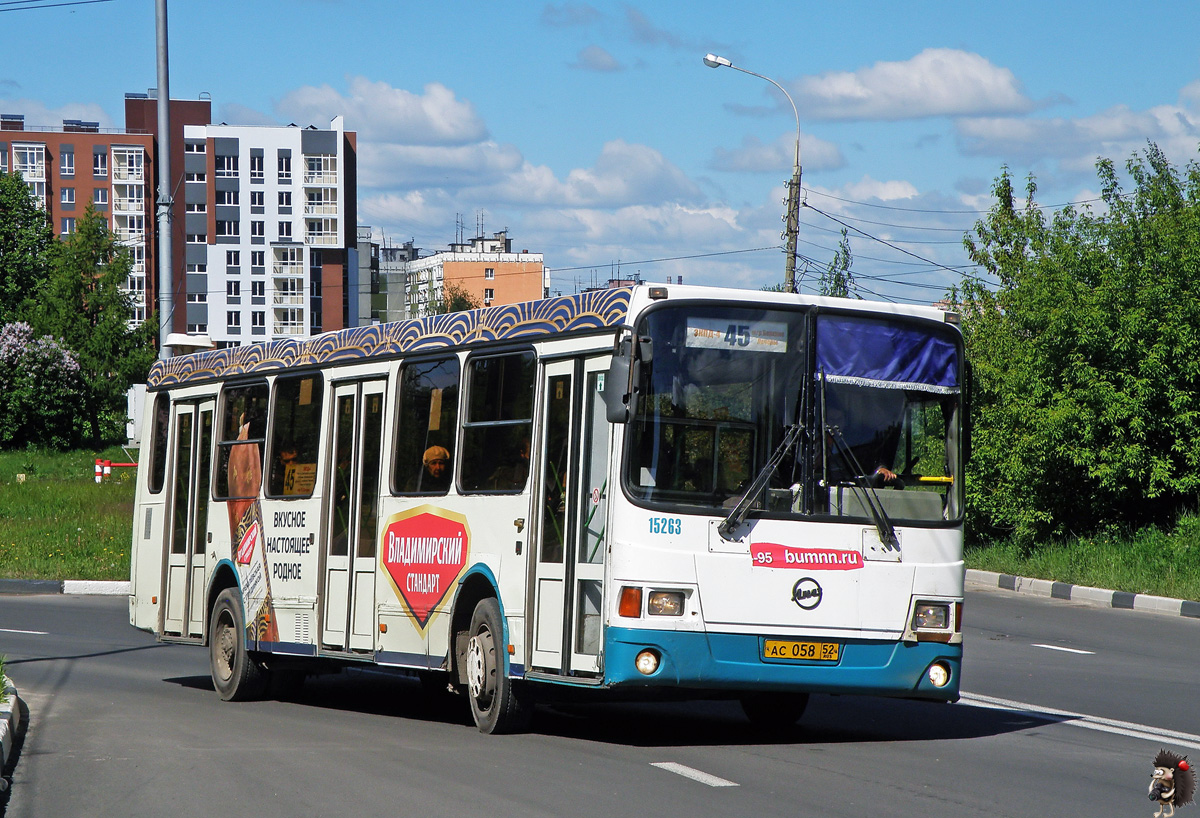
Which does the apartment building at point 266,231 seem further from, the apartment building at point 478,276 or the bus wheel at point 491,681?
the bus wheel at point 491,681

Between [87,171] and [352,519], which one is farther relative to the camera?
[87,171]

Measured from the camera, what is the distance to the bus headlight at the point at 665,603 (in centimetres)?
827

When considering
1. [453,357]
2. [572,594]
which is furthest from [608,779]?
[453,357]

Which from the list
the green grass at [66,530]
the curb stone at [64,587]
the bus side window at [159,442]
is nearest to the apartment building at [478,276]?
the green grass at [66,530]

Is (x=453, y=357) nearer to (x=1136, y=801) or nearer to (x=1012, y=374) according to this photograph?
(x=1136, y=801)

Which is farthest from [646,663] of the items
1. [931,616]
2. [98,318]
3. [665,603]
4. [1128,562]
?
[98,318]

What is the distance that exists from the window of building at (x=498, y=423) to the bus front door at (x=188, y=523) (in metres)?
4.79

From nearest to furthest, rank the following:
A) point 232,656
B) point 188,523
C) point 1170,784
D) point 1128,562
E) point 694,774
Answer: point 1170,784
point 694,774
point 232,656
point 188,523
point 1128,562

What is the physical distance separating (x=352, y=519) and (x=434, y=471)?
4.47 feet

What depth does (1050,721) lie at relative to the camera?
10078 millimetres

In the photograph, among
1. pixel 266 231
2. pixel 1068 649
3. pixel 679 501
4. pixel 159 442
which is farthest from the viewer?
pixel 266 231

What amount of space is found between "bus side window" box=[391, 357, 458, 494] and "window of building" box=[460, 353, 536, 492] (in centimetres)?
21

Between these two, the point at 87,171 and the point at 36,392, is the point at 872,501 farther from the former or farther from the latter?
the point at 87,171

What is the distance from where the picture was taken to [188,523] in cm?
1422
